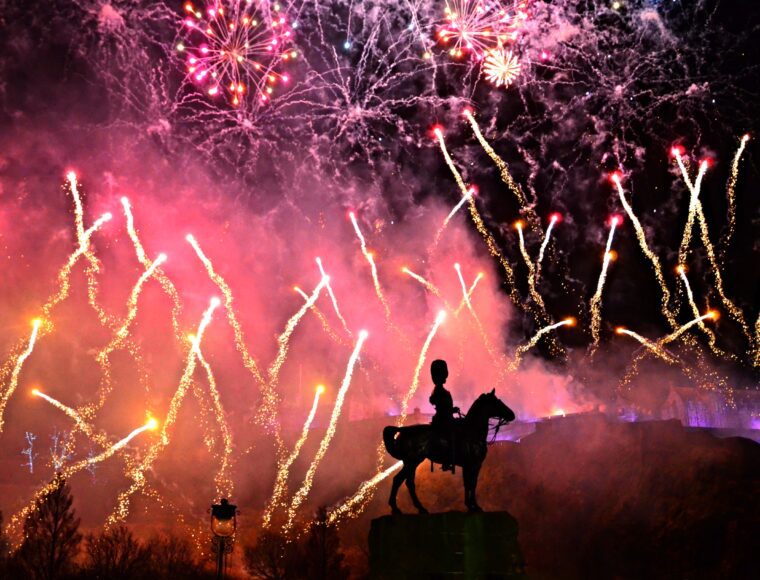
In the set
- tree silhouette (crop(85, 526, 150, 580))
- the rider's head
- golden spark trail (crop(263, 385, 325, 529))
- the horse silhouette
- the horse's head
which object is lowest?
tree silhouette (crop(85, 526, 150, 580))

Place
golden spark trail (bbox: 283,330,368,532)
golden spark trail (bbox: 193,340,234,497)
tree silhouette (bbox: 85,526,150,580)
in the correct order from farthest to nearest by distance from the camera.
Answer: golden spark trail (bbox: 193,340,234,497)
golden spark trail (bbox: 283,330,368,532)
tree silhouette (bbox: 85,526,150,580)

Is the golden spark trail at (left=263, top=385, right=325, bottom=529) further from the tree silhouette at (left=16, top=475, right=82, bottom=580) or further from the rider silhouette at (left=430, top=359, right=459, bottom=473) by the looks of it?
the rider silhouette at (left=430, top=359, right=459, bottom=473)

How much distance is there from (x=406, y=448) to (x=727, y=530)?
20.3 metres

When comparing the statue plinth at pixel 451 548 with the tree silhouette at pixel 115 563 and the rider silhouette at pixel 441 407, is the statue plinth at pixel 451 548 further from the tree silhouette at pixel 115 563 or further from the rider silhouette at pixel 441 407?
the tree silhouette at pixel 115 563

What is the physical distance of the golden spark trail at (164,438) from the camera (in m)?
42.2

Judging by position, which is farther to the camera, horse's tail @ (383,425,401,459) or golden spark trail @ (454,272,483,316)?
golden spark trail @ (454,272,483,316)

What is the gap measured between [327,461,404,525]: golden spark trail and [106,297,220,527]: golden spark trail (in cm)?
1297

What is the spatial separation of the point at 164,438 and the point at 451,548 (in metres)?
45.7

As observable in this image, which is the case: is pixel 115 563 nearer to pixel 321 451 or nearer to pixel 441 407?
pixel 321 451

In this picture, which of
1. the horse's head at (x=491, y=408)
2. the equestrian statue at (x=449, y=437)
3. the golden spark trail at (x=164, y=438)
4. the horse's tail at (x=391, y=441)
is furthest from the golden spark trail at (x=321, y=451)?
the horse's head at (x=491, y=408)

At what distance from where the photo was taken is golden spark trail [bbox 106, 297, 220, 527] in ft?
139

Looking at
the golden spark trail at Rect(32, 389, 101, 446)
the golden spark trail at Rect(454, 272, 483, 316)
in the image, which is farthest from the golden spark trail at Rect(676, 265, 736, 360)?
the golden spark trail at Rect(32, 389, 101, 446)

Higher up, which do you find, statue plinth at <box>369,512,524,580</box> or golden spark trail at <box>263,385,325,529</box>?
golden spark trail at <box>263,385,325,529</box>

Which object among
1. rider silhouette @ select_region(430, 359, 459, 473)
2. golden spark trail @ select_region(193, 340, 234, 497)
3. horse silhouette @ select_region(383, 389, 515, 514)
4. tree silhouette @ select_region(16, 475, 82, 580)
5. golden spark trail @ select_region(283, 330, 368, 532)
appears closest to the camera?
horse silhouette @ select_region(383, 389, 515, 514)
